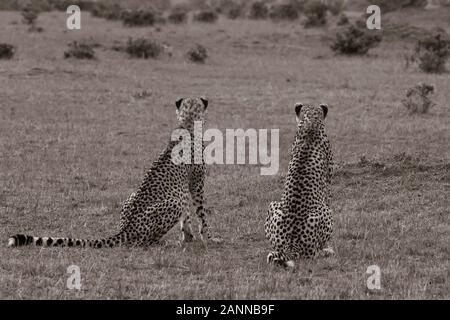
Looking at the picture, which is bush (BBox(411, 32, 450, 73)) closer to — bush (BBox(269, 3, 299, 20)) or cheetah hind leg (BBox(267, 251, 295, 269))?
bush (BBox(269, 3, 299, 20))

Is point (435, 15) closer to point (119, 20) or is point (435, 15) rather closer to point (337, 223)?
point (119, 20)

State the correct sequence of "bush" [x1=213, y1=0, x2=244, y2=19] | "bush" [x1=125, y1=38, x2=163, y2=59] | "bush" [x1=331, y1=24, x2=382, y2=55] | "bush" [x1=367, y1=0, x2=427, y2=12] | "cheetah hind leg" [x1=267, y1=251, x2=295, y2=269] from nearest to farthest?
"cheetah hind leg" [x1=267, y1=251, x2=295, y2=269] → "bush" [x1=125, y1=38, x2=163, y2=59] → "bush" [x1=331, y1=24, x2=382, y2=55] → "bush" [x1=367, y1=0, x2=427, y2=12] → "bush" [x1=213, y1=0, x2=244, y2=19]

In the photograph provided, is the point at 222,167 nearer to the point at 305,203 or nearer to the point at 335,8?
the point at 305,203

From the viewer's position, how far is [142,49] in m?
23.5

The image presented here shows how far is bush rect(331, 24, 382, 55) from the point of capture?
25.6 m

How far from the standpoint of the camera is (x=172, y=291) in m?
6.09

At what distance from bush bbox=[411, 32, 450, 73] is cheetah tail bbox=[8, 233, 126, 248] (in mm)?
15353

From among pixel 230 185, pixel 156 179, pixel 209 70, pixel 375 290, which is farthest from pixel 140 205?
pixel 209 70

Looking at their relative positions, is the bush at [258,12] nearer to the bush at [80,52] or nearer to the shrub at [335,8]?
the shrub at [335,8]

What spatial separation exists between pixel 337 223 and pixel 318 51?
18.1 m

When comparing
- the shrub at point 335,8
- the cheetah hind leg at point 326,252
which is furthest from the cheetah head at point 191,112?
the shrub at point 335,8

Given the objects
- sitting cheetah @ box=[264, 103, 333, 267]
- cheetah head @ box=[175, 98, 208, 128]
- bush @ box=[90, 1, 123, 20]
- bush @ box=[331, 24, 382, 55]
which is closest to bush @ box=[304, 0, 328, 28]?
bush @ box=[331, 24, 382, 55]

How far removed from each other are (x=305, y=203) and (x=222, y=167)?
Result: 4931 millimetres
